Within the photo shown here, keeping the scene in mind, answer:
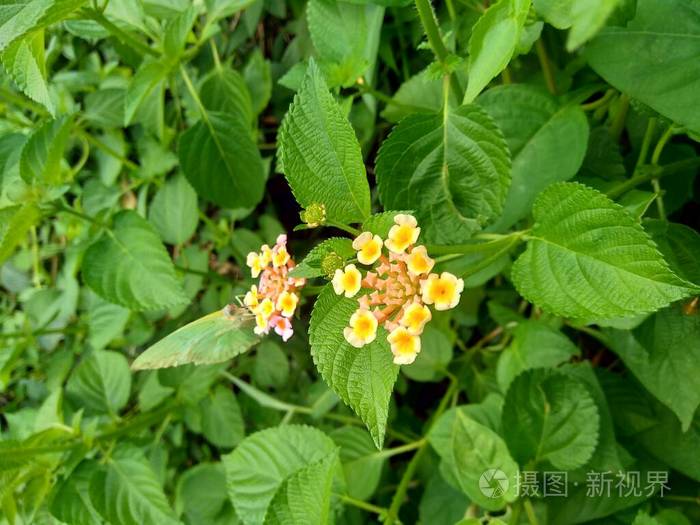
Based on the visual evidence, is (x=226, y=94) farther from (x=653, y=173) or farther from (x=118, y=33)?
(x=653, y=173)

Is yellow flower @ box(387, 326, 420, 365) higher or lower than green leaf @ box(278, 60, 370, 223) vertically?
lower

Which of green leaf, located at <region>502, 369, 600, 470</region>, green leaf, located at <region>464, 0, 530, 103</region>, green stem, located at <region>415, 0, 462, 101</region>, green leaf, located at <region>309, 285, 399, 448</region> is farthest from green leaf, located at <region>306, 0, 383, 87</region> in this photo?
green leaf, located at <region>502, 369, 600, 470</region>

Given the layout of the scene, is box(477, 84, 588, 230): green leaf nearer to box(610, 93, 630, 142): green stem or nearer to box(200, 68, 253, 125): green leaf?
box(610, 93, 630, 142): green stem

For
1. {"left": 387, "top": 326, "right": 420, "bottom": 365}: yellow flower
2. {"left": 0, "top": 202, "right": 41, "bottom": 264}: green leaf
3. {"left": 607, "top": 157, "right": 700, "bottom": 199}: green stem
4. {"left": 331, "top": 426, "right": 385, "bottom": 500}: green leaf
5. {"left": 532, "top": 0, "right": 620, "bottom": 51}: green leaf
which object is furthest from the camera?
{"left": 331, "top": 426, "right": 385, "bottom": 500}: green leaf

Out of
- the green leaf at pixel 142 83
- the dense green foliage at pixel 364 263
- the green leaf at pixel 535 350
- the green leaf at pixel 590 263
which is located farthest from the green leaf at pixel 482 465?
the green leaf at pixel 142 83

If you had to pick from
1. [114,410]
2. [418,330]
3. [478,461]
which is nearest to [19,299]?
[114,410]

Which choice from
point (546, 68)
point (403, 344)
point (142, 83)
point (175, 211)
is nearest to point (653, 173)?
point (546, 68)
